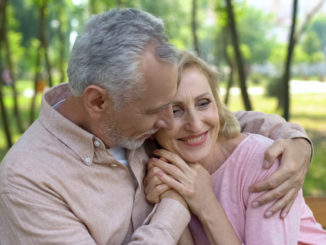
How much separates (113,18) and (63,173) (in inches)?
26.2

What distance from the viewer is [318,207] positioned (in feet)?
9.86

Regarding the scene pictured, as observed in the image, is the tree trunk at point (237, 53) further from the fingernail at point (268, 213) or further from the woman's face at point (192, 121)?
the fingernail at point (268, 213)

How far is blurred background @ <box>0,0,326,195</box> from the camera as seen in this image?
6.00 m

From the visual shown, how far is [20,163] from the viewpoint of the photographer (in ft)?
5.72

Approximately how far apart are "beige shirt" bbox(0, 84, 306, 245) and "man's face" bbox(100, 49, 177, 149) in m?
0.09

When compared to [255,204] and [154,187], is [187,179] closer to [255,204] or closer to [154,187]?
[154,187]

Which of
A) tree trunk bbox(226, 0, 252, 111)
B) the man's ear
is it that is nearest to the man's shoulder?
the man's ear

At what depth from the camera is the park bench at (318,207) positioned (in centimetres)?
294

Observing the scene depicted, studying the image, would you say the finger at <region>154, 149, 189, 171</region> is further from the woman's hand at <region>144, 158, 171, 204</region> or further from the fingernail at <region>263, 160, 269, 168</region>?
the fingernail at <region>263, 160, 269, 168</region>

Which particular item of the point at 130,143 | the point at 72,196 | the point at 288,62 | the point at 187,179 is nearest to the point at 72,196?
the point at 72,196

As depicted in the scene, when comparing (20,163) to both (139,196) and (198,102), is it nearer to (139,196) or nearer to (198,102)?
(139,196)

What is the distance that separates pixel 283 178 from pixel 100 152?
835 millimetres

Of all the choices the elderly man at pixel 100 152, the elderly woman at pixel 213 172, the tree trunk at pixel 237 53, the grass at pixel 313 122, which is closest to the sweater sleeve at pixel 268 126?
the elderly woman at pixel 213 172

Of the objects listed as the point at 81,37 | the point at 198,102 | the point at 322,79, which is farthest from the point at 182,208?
the point at 322,79
